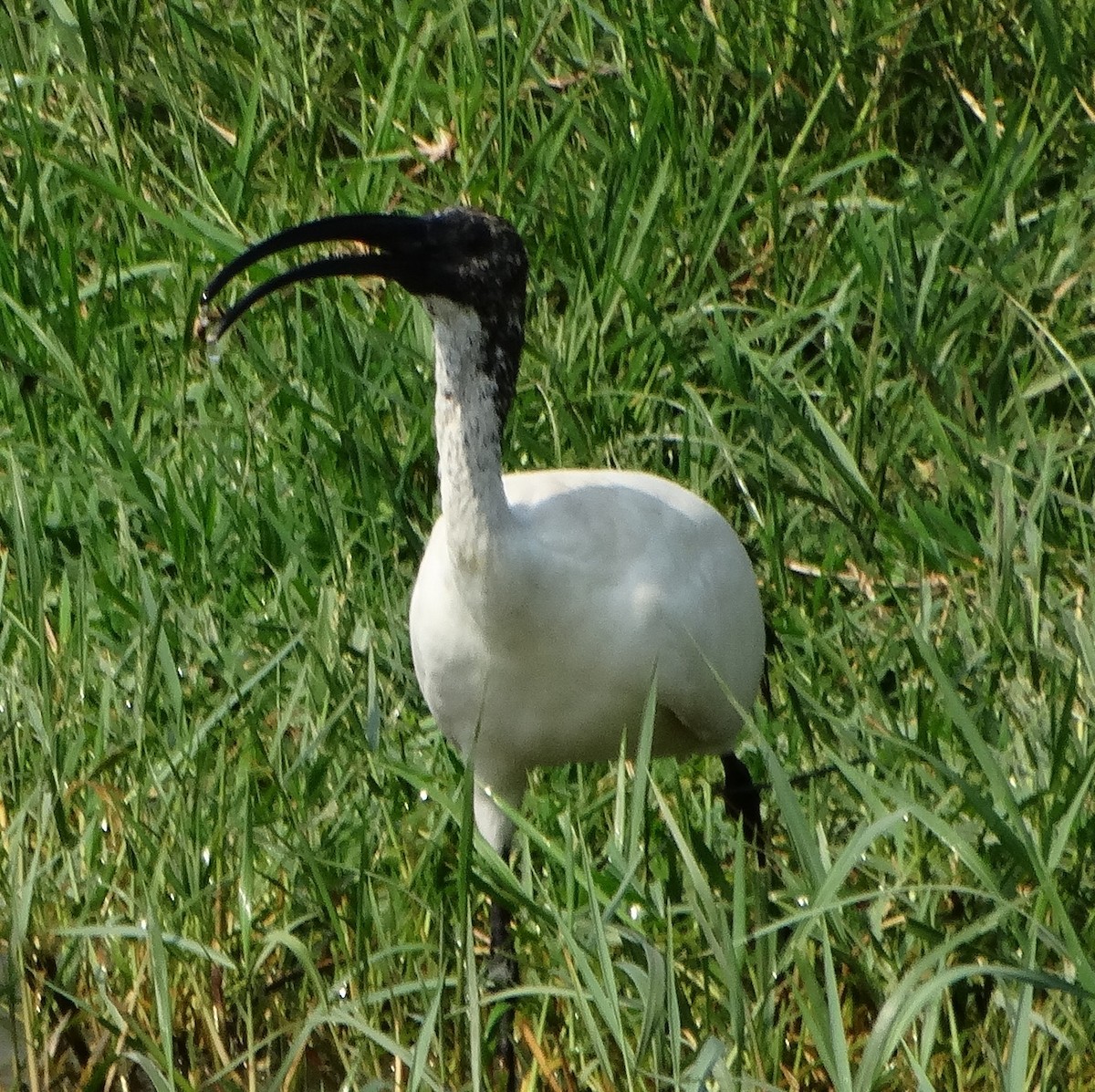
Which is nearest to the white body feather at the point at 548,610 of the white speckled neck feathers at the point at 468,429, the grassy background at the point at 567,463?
the white speckled neck feathers at the point at 468,429

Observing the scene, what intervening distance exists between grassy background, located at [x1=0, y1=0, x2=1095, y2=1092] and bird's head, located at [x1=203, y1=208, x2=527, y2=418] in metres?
0.60

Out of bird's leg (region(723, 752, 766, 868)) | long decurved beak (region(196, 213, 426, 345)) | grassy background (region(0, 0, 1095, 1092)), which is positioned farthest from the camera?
bird's leg (region(723, 752, 766, 868))

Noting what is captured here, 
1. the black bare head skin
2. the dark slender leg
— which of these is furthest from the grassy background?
the black bare head skin

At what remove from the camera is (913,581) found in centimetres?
417

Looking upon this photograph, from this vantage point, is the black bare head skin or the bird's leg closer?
the black bare head skin

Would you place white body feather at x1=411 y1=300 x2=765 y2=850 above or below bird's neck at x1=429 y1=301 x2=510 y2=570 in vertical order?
below

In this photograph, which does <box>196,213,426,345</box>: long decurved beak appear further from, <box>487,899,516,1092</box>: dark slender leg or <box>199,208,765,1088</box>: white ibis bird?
<box>487,899,516,1092</box>: dark slender leg

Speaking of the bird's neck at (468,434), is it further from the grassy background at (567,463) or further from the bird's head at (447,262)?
the grassy background at (567,463)

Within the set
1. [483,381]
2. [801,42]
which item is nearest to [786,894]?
[483,381]

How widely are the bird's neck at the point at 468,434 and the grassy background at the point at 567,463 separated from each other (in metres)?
0.36

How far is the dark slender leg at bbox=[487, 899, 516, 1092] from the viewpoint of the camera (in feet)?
10.0

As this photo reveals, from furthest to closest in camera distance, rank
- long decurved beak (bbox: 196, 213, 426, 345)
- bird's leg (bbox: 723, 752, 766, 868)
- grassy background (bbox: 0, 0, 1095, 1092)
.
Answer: bird's leg (bbox: 723, 752, 766, 868)
long decurved beak (bbox: 196, 213, 426, 345)
grassy background (bbox: 0, 0, 1095, 1092)

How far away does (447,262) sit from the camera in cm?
306

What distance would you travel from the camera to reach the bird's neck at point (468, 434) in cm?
307
